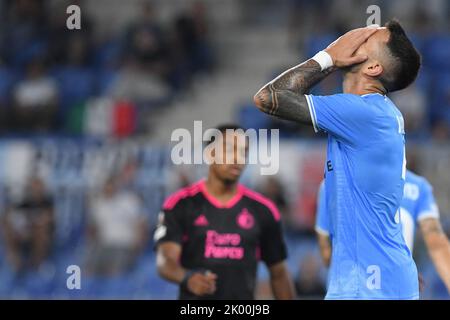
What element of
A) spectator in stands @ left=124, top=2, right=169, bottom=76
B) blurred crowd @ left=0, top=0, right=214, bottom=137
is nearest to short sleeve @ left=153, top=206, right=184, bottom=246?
blurred crowd @ left=0, top=0, right=214, bottom=137

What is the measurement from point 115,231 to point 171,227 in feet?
21.4

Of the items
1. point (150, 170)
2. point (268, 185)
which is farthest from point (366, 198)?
point (150, 170)

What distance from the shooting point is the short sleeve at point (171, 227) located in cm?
786

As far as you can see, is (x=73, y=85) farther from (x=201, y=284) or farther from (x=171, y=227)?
(x=201, y=284)

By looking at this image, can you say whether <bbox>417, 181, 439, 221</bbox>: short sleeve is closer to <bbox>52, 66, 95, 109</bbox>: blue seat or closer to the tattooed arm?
the tattooed arm

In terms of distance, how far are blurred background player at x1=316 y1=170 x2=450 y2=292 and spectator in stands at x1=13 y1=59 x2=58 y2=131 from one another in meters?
8.77

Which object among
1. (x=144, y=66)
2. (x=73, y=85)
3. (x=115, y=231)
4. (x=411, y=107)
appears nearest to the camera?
(x=115, y=231)

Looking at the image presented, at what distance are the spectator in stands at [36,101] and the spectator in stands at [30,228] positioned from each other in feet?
5.08

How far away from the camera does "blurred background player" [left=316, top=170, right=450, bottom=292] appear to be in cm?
753

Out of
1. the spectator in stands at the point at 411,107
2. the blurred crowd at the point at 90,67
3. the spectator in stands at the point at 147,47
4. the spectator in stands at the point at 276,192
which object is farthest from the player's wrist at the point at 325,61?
the spectator in stands at the point at 147,47

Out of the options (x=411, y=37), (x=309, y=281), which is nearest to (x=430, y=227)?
(x=309, y=281)

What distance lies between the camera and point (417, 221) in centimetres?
802

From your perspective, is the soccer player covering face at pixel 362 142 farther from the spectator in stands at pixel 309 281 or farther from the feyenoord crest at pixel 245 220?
the spectator in stands at pixel 309 281

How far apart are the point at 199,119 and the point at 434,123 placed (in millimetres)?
3978
